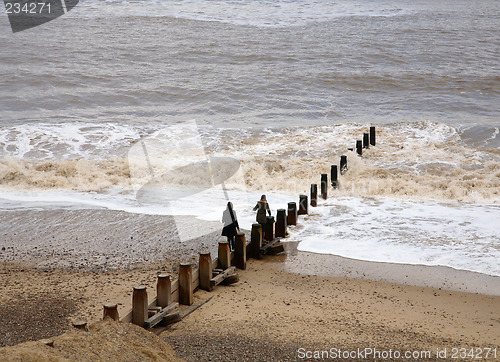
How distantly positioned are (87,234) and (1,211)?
118 inches

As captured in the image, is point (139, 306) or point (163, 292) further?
point (163, 292)

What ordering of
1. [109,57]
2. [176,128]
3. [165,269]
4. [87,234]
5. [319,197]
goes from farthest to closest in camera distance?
[109,57]
[176,128]
[319,197]
[87,234]
[165,269]

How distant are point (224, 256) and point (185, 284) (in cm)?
119

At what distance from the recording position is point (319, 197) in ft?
44.6

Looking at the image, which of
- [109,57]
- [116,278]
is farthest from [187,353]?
[109,57]

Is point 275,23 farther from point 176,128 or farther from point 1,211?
point 1,211

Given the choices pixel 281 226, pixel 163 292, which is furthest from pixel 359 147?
pixel 163 292

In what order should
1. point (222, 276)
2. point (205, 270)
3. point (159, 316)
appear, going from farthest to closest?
point (222, 276) → point (205, 270) → point (159, 316)

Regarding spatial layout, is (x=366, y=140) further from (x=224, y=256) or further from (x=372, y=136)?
(x=224, y=256)

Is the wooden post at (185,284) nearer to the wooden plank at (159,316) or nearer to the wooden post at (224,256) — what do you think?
the wooden plank at (159,316)

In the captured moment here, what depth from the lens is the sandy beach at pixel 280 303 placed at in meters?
6.14

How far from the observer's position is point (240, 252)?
8695mm
